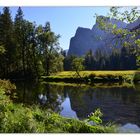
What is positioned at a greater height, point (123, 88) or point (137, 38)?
point (137, 38)

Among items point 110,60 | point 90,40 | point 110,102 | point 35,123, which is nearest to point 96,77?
point 110,60

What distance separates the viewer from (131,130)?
7270mm

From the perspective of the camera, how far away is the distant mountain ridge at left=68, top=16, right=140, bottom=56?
24.7 feet

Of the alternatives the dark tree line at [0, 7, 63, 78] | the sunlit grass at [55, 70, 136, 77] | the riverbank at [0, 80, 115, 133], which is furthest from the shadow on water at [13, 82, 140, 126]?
the riverbank at [0, 80, 115, 133]

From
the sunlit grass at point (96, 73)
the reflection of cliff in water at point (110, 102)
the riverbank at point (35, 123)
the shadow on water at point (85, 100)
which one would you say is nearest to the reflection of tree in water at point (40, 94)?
the shadow on water at point (85, 100)

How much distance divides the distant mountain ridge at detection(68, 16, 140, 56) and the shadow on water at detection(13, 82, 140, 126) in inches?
46.1

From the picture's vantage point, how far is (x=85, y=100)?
966 cm

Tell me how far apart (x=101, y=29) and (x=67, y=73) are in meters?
1.48

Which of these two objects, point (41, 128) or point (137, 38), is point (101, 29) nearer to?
point (137, 38)

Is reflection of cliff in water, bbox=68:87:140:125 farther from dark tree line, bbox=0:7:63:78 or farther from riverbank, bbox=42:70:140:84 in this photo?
dark tree line, bbox=0:7:63:78

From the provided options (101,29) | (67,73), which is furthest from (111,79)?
(101,29)

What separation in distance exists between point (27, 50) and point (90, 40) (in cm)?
132

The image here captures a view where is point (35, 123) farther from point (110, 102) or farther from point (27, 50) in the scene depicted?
point (110, 102)
